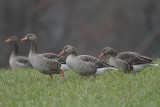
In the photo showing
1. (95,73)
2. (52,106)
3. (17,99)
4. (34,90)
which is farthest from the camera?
(95,73)

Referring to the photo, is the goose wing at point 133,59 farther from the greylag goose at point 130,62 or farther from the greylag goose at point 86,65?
the greylag goose at point 86,65

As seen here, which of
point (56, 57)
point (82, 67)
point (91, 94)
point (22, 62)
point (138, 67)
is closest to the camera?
point (91, 94)

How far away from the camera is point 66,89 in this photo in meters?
8.80

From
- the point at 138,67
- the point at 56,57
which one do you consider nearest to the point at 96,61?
the point at 138,67

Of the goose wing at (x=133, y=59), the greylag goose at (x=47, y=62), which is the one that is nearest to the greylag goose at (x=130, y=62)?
the goose wing at (x=133, y=59)

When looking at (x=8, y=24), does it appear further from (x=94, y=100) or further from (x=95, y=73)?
(x=94, y=100)

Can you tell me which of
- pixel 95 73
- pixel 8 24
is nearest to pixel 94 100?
pixel 95 73

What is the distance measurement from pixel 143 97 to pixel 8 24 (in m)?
23.5

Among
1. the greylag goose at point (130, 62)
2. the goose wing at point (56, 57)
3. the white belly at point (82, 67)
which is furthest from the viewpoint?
the goose wing at point (56, 57)

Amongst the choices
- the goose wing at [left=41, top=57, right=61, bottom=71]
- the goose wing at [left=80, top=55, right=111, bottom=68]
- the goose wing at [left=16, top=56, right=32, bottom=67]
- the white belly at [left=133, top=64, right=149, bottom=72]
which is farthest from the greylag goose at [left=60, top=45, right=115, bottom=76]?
the goose wing at [left=16, top=56, right=32, bottom=67]

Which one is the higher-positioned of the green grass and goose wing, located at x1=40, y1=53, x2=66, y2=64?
goose wing, located at x1=40, y1=53, x2=66, y2=64

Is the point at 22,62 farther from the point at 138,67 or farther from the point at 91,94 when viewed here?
the point at 91,94

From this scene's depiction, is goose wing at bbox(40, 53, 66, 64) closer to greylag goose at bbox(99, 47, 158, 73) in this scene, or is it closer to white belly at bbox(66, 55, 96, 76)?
white belly at bbox(66, 55, 96, 76)

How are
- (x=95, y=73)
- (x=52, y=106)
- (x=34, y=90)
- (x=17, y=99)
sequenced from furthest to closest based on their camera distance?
1. (x=95, y=73)
2. (x=34, y=90)
3. (x=17, y=99)
4. (x=52, y=106)
